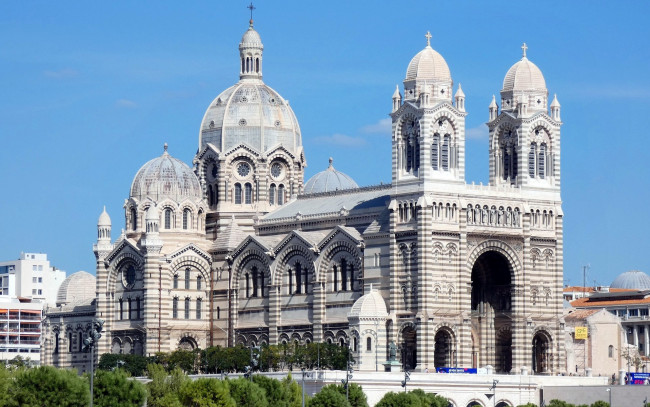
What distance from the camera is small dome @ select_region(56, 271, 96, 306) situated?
156m

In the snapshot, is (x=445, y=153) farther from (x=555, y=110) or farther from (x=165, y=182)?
(x=165, y=182)

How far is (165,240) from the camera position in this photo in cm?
14375

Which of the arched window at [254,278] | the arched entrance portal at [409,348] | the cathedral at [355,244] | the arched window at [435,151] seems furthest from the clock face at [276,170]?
the arched entrance portal at [409,348]

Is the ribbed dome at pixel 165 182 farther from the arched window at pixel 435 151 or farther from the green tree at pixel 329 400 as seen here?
the green tree at pixel 329 400

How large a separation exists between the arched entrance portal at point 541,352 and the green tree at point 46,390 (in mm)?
45419

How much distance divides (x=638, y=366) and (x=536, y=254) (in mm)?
17830

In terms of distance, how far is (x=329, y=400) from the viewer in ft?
345

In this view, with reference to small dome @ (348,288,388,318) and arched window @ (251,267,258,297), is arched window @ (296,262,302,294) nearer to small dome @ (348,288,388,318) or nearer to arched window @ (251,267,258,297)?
arched window @ (251,267,258,297)

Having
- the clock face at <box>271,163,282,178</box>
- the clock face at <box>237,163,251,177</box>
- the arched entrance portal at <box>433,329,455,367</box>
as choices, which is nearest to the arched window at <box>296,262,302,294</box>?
the arched entrance portal at <box>433,329,455,367</box>

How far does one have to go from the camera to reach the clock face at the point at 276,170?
5925 inches

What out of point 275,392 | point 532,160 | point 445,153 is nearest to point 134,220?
point 445,153

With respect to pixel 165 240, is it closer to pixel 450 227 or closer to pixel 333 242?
pixel 333 242

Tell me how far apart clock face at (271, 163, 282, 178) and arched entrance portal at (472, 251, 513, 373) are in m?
24.0

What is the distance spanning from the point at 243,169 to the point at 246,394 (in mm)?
48342
